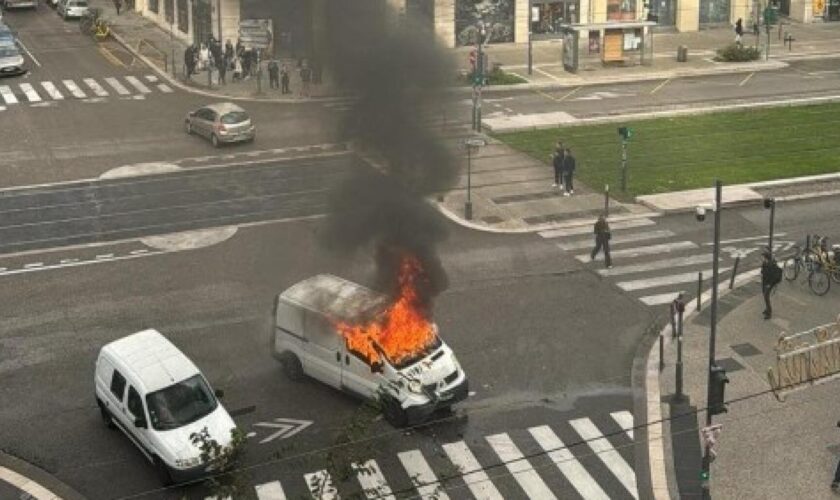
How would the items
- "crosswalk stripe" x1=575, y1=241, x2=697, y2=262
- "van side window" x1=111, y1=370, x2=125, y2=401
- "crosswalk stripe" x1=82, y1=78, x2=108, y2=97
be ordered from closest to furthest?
"van side window" x1=111, y1=370, x2=125, y2=401 → "crosswalk stripe" x1=575, y1=241, x2=697, y2=262 → "crosswalk stripe" x1=82, y1=78, x2=108, y2=97

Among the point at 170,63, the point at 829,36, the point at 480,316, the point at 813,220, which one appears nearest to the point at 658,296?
the point at 480,316

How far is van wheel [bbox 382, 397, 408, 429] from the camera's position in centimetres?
2002

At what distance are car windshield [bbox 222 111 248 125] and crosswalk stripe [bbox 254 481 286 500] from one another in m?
24.3

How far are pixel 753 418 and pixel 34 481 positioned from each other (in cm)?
1303

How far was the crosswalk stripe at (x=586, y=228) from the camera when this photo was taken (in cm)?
3122

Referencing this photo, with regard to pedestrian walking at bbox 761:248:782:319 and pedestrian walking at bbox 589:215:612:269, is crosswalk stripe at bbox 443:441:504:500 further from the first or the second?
pedestrian walking at bbox 589:215:612:269

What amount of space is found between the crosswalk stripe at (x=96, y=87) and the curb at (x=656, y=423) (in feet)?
112

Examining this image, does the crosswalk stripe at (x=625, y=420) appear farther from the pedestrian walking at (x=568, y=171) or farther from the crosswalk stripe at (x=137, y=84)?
the crosswalk stripe at (x=137, y=84)

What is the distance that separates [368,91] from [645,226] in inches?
529

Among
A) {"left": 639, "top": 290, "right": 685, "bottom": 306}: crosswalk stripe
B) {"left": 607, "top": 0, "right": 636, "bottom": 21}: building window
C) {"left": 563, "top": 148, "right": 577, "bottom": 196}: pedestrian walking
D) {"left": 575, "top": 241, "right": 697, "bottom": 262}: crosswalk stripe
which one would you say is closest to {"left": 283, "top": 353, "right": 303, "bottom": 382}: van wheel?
{"left": 639, "top": 290, "right": 685, "bottom": 306}: crosswalk stripe

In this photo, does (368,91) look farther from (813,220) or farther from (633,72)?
(633,72)

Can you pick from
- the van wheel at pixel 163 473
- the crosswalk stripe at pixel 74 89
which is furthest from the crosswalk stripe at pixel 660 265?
the crosswalk stripe at pixel 74 89

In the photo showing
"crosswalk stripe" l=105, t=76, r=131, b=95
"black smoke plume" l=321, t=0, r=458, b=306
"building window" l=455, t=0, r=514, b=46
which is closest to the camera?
"black smoke plume" l=321, t=0, r=458, b=306

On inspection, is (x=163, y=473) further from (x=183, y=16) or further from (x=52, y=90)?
(x=183, y=16)
